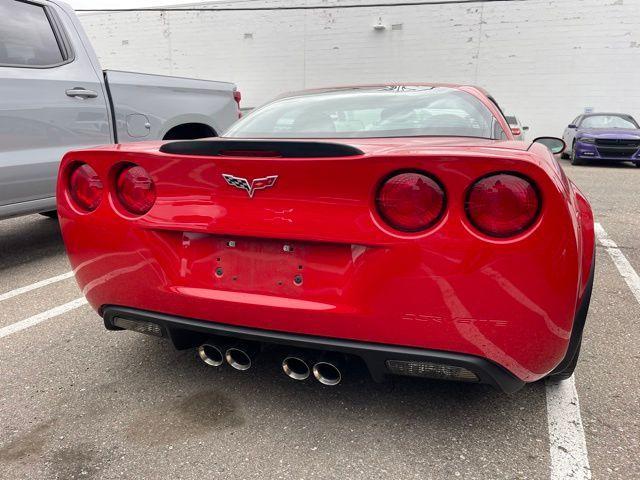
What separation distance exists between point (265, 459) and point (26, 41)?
12.5 feet

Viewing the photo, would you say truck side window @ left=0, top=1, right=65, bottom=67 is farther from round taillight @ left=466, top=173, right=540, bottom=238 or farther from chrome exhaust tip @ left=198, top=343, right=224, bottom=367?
round taillight @ left=466, top=173, right=540, bottom=238

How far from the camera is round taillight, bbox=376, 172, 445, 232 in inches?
60.0

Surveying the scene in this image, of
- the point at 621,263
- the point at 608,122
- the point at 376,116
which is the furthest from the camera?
the point at 608,122

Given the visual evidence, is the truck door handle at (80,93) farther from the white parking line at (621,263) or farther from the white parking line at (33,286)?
the white parking line at (621,263)

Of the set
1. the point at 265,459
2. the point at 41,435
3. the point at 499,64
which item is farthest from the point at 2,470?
the point at 499,64

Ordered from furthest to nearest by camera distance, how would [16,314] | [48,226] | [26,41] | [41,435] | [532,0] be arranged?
[532,0], [48,226], [26,41], [16,314], [41,435]

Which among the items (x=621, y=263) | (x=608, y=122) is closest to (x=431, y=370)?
(x=621, y=263)

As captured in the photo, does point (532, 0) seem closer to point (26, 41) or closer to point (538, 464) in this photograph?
point (26, 41)

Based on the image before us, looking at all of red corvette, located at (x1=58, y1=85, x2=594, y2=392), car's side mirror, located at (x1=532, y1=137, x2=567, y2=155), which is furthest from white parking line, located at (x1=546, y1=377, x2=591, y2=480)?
car's side mirror, located at (x1=532, y1=137, x2=567, y2=155)

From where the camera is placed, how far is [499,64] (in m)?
17.9

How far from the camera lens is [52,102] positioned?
3.77 m

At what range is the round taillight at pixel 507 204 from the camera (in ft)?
4.78

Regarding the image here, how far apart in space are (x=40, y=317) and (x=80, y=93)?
1.98 meters

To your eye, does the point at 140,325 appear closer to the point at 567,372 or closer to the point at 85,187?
the point at 85,187
